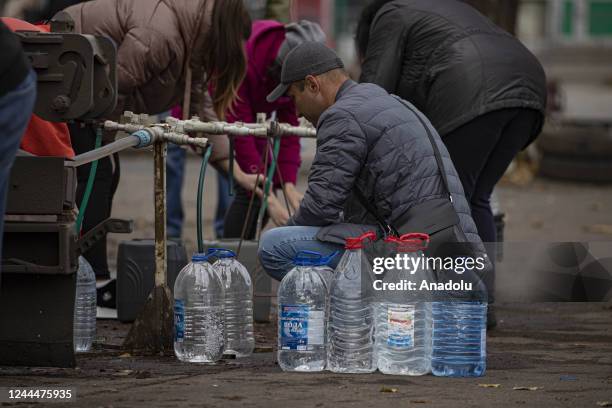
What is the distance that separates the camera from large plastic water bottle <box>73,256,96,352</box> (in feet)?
21.4

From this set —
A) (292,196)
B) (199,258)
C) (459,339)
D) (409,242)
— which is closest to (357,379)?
(459,339)

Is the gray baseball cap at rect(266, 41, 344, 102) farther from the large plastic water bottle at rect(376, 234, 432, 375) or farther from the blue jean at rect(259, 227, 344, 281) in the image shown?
the large plastic water bottle at rect(376, 234, 432, 375)

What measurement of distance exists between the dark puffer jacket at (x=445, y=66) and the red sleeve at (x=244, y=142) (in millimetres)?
1343

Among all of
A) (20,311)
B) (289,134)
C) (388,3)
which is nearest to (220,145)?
(289,134)

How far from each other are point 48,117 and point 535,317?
3.58m

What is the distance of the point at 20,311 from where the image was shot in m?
5.76

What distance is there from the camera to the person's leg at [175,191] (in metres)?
10.9

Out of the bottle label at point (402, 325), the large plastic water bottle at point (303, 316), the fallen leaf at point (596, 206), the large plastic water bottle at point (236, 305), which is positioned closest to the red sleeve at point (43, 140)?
the large plastic water bottle at point (236, 305)

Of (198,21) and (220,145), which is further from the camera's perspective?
(220,145)

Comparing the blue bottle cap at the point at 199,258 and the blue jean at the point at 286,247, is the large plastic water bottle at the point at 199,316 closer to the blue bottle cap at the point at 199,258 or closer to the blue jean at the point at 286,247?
the blue bottle cap at the point at 199,258

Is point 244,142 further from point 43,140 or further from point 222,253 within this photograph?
point 43,140

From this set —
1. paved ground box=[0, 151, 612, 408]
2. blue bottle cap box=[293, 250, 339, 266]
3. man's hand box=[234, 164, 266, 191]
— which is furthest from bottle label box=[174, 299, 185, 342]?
man's hand box=[234, 164, 266, 191]

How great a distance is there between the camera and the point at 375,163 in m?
6.12

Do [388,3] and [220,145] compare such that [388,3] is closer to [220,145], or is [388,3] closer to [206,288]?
[220,145]
